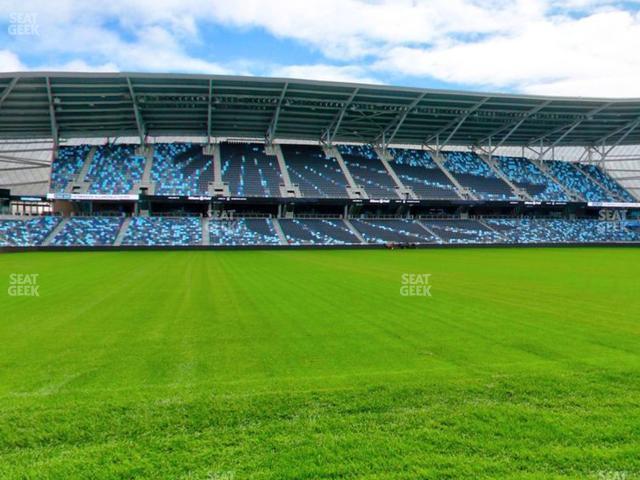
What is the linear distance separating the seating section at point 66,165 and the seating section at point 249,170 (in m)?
17.0

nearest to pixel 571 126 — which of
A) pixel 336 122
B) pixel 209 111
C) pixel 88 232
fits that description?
pixel 336 122

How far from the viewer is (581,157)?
235 ft

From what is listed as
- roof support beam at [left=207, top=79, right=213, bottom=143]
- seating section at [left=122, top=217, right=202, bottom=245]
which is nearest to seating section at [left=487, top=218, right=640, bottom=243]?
seating section at [left=122, top=217, right=202, bottom=245]

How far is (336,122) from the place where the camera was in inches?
2263

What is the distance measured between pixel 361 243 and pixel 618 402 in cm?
4642

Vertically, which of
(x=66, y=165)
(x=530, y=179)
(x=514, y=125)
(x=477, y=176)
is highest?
(x=514, y=125)

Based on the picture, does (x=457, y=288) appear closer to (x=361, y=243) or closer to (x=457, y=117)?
(x=361, y=243)

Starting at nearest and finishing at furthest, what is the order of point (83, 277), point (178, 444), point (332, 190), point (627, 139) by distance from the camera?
point (178, 444) → point (83, 277) → point (332, 190) → point (627, 139)

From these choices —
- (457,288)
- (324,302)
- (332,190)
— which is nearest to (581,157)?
(332,190)

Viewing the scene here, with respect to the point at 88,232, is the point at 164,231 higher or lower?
higher

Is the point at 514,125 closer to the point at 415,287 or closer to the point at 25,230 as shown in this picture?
the point at 415,287

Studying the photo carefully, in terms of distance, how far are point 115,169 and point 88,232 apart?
10259 millimetres

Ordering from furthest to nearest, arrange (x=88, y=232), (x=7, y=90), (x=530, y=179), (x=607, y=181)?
(x=607, y=181)
(x=530, y=179)
(x=88, y=232)
(x=7, y=90)

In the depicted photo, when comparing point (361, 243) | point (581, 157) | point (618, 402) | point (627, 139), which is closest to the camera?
point (618, 402)
